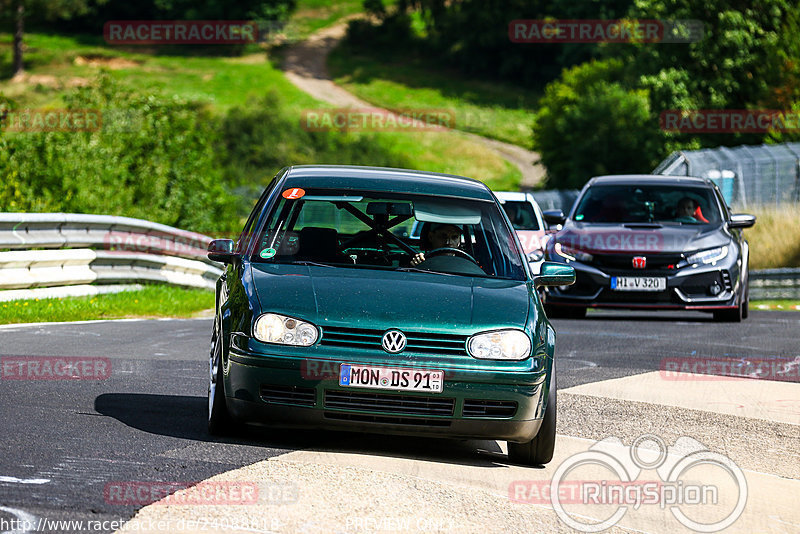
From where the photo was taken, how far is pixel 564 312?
54.2 feet

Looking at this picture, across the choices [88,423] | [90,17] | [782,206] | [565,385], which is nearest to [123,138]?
[782,206]

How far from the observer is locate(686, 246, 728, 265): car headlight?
15.3 metres

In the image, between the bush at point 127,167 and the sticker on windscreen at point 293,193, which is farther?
the bush at point 127,167

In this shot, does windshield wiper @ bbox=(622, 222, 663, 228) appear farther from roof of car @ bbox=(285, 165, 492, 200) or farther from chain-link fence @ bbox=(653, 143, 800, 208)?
chain-link fence @ bbox=(653, 143, 800, 208)

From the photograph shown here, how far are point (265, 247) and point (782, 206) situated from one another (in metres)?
22.5

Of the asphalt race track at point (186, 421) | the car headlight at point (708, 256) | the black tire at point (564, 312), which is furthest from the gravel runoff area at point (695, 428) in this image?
the black tire at point (564, 312)

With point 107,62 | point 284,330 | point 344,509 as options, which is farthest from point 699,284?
point 107,62

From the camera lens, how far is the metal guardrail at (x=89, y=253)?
1441 cm

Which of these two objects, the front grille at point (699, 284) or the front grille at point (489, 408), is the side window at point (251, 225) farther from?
the front grille at point (699, 284)

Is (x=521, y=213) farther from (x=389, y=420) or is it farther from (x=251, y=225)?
(x=389, y=420)

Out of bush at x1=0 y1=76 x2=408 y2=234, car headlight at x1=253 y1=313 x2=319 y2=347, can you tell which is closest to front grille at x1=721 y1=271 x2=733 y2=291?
car headlight at x1=253 y1=313 x2=319 y2=347

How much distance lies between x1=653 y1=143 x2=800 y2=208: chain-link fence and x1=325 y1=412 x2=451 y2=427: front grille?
945 inches

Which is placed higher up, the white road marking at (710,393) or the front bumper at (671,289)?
the white road marking at (710,393)

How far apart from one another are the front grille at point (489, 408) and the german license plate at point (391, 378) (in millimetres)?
203
